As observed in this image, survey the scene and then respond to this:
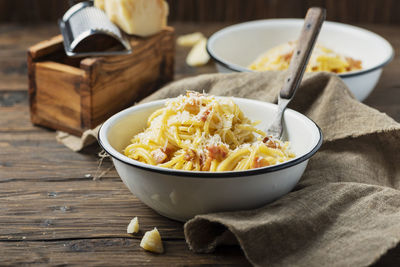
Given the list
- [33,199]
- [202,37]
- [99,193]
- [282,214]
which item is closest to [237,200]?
[282,214]

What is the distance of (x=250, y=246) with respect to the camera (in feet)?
4.80

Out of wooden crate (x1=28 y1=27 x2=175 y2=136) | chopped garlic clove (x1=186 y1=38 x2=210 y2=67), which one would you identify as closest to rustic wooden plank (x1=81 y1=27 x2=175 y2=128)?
wooden crate (x1=28 y1=27 x2=175 y2=136)

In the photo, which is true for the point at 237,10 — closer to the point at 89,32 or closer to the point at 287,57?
the point at 287,57

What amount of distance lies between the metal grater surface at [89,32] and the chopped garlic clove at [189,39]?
98 centimetres

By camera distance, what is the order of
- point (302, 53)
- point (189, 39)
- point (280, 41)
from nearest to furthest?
point (302, 53)
point (280, 41)
point (189, 39)

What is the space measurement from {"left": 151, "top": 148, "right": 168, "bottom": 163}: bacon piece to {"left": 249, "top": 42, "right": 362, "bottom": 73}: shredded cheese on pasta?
1058 millimetres

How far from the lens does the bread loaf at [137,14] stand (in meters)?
2.54

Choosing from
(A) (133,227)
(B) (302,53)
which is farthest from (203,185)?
(B) (302,53)

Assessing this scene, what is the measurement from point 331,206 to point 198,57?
71.4 inches

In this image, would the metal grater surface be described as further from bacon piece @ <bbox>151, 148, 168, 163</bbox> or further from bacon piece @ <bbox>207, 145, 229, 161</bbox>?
bacon piece @ <bbox>207, 145, 229, 161</bbox>

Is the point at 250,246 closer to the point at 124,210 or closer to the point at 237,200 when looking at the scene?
the point at 237,200

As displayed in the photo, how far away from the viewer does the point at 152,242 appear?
158cm

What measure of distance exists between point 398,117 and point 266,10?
1950 millimetres

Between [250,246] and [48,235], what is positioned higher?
[250,246]
